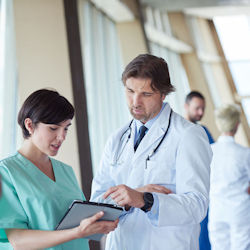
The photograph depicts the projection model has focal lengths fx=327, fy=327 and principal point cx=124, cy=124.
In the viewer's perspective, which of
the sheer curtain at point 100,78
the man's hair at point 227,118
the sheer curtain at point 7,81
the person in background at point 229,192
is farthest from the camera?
the sheer curtain at point 100,78

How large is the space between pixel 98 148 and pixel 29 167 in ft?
4.59

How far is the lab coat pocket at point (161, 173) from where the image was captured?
3.96 feet

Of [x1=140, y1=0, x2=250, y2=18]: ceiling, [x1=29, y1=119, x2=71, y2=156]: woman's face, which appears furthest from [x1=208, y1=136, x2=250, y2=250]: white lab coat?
[x1=140, y1=0, x2=250, y2=18]: ceiling

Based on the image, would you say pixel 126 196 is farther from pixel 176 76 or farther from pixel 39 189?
pixel 176 76

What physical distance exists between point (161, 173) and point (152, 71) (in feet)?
1.27

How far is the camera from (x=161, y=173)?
121 cm

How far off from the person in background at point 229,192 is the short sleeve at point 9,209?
153cm

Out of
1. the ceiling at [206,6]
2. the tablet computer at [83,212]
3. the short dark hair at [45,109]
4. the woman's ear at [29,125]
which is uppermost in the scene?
the ceiling at [206,6]

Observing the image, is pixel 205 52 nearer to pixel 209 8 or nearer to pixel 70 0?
pixel 209 8

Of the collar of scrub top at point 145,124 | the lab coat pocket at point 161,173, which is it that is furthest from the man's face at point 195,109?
the lab coat pocket at point 161,173

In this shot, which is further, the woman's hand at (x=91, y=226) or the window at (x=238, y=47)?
the window at (x=238, y=47)

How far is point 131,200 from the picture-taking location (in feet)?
Answer: 3.30

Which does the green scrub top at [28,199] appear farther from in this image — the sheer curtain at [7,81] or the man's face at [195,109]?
the man's face at [195,109]

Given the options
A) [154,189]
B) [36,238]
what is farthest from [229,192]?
[36,238]
